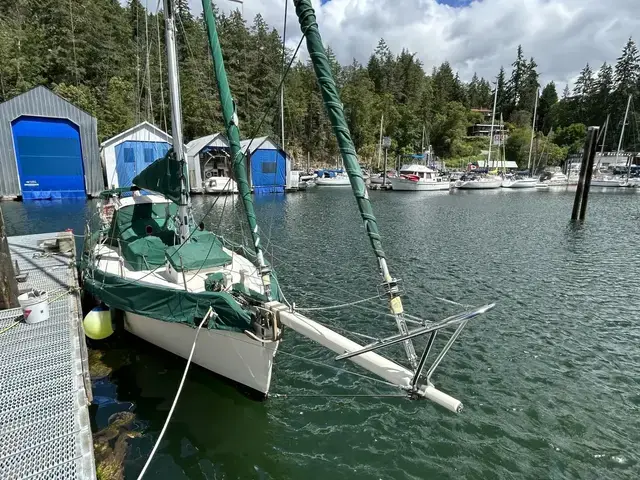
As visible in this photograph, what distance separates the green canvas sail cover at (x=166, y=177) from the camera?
370 inches

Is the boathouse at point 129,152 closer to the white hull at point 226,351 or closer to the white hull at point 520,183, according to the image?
the white hull at point 226,351

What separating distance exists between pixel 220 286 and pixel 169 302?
108cm

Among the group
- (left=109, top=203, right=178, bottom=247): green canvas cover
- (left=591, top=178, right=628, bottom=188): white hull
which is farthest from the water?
(left=591, top=178, right=628, bottom=188): white hull

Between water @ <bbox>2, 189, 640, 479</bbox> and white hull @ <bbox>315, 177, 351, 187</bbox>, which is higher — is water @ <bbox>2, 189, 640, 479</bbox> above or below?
below

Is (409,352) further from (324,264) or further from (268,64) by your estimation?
(268,64)

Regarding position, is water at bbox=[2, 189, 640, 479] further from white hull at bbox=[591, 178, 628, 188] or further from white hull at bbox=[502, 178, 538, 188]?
white hull at bbox=[591, 178, 628, 188]

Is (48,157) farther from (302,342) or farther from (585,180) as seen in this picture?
(585,180)

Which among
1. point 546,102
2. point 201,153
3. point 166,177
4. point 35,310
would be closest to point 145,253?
point 166,177

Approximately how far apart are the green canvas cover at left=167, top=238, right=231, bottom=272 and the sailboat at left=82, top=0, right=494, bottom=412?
0.03 m

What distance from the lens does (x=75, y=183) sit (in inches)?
1560

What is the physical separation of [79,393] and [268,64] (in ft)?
239

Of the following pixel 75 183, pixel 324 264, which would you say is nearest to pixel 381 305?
pixel 324 264

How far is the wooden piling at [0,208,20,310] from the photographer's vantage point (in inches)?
320

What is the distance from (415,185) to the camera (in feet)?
193
